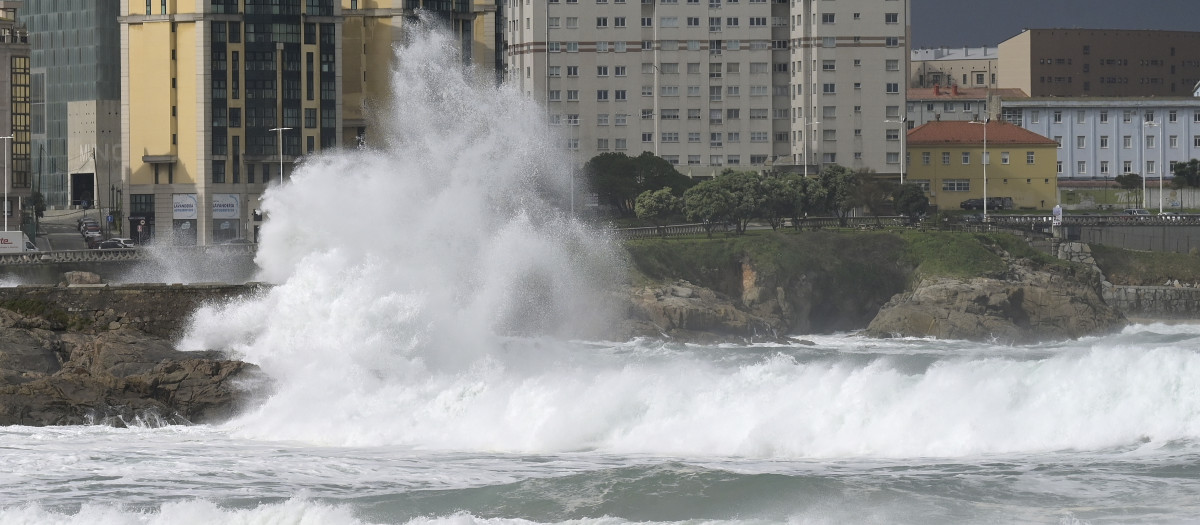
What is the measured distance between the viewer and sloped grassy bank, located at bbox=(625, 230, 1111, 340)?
7438 cm

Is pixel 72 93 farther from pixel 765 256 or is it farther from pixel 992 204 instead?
pixel 765 256

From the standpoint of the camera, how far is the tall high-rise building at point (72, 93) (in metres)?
159

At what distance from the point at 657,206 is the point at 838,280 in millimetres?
14957

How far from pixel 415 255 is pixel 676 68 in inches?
3005

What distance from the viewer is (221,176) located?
3986 inches

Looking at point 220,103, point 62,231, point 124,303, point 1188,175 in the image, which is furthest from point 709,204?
point 62,231

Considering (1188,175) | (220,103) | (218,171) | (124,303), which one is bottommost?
(124,303)

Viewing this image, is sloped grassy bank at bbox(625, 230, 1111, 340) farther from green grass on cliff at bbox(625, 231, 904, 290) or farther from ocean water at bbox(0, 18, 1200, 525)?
ocean water at bbox(0, 18, 1200, 525)

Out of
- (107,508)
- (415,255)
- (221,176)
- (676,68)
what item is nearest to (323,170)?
(415,255)

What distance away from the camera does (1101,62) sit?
167 meters

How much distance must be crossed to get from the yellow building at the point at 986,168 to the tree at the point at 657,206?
98.6 ft

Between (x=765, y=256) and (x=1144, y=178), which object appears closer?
(x=765, y=256)

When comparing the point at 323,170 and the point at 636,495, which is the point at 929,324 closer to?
the point at 323,170

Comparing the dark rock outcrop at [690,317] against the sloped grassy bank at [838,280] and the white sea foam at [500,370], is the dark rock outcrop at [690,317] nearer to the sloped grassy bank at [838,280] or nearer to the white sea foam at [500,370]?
the sloped grassy bank at [838,280]
